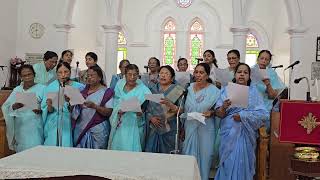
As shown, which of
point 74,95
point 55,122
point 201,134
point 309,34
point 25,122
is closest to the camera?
point 74,95

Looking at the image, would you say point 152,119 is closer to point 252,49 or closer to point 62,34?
point 62,34

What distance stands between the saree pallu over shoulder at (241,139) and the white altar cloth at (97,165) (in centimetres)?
184

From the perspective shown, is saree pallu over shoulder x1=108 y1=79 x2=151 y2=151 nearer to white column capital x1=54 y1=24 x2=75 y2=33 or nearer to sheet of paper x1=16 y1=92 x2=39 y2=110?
sheet of paper x1=16 y1=92 x2=39 y2=110

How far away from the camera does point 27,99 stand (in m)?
5.11

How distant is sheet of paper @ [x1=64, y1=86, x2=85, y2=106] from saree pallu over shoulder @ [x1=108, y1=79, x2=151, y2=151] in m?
0.51

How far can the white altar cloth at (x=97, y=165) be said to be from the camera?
2613 mm

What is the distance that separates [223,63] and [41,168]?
12.8m

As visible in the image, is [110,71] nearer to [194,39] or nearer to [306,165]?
[194,39]

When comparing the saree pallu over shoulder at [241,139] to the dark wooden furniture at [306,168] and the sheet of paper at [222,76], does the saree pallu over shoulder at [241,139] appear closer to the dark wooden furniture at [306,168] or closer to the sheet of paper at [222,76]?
the sheet of paper at [222,76]

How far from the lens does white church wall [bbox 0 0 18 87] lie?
992 centimetres

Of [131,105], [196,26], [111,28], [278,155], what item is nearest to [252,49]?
[196,26]

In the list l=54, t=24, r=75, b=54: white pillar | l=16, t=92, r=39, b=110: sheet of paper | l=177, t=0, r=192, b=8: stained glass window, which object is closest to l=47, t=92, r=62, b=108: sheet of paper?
l=16, t=92, r=39, b=110: sheet of paper

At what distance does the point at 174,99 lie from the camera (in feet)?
17.6

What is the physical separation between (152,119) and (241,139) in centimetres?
108
